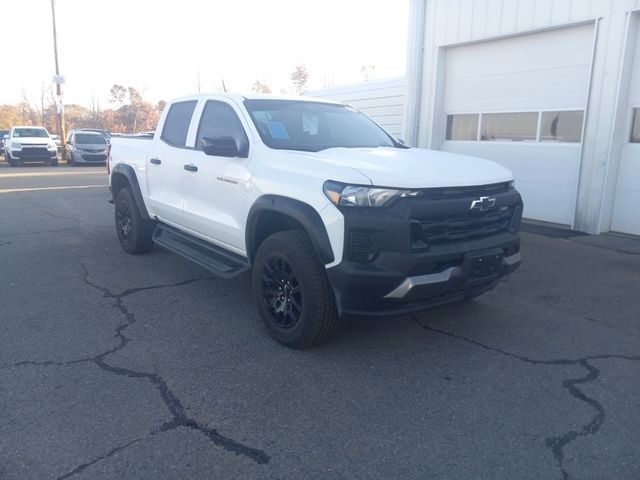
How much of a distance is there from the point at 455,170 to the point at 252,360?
2023 mm

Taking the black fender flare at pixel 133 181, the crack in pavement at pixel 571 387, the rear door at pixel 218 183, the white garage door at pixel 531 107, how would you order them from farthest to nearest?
the white garage door at pixel 531 107 < the black fender flare at pixel 133 181 < the rear door at pixel 218 183 < the crack in pavement at pixel 571 387

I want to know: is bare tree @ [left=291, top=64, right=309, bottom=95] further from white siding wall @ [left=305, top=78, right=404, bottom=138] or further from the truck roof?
the truck roof

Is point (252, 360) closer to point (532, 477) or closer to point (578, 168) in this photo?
point (532, 477)

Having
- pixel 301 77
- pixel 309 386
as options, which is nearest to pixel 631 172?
pixel 309 386

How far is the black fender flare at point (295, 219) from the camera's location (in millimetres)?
3570

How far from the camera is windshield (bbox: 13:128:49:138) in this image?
23719 mm

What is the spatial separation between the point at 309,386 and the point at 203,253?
2101 millimetres

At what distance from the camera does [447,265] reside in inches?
143

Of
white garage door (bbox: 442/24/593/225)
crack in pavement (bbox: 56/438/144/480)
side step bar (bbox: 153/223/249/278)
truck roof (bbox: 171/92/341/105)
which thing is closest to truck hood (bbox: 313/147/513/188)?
truck roof (bbox: 171/92/341/105)

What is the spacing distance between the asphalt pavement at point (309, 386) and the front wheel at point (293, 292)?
18cm

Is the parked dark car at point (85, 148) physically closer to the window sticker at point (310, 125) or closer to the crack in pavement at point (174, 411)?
the window sticker at point (310, 125)

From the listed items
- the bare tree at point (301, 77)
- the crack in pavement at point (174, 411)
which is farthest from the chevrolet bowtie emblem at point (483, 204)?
the bare tree at point (301, 77)

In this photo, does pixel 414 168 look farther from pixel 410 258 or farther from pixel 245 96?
pixel 245 96

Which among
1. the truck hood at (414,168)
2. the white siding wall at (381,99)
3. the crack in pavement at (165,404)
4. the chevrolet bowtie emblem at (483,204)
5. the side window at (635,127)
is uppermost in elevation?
the white siding wall at (381,99)
